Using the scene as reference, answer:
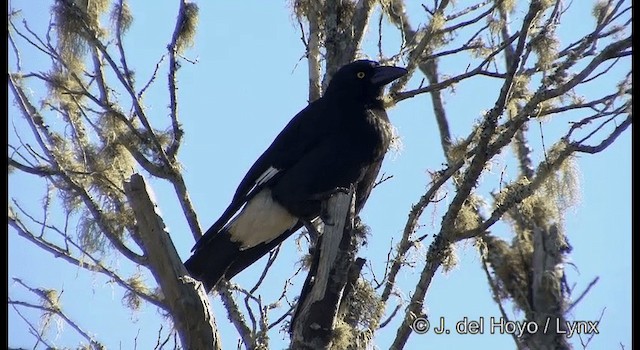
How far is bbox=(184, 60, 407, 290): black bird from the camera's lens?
6.21m

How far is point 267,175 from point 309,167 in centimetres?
28

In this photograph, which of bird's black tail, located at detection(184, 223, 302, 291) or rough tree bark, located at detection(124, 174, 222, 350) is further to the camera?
bird's black tail, located at detection(184, 223, 302, 291)

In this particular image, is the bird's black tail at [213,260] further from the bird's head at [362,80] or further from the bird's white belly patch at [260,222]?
the bird's head at [362,80]

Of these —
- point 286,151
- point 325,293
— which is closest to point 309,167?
point 286,151

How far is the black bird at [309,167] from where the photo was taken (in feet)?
20.4

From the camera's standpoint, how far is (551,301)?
8.23m

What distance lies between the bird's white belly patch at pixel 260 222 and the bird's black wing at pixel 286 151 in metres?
0.06

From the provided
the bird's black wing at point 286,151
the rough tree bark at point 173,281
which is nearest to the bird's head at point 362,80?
the bird's black wing at point 286,151

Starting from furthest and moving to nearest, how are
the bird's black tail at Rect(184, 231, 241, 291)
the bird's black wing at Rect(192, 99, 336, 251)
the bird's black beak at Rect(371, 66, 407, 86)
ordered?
the bird's black beak at Rect(371, 66, 407, 86) → the bird's black wing at Rect(192, 99, 336, 251) → the bird's black tail at Rect(184, 231, 241, 291)

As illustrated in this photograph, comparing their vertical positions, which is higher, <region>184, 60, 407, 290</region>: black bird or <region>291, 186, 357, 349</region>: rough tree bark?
<region>184, 60, 407, 290</region>: black bird

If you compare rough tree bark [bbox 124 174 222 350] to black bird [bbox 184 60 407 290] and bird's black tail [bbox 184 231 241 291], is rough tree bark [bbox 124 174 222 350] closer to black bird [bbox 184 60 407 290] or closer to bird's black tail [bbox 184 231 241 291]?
bird's black tail [bbox 184 231 241 291]

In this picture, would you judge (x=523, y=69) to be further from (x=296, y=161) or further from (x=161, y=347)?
(x=161, y=347)

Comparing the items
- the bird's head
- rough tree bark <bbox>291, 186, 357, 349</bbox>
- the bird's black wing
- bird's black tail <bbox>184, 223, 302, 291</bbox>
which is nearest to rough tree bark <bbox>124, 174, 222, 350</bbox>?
rough tree bark <bbox>291, 186, 357, 349</bbox>
